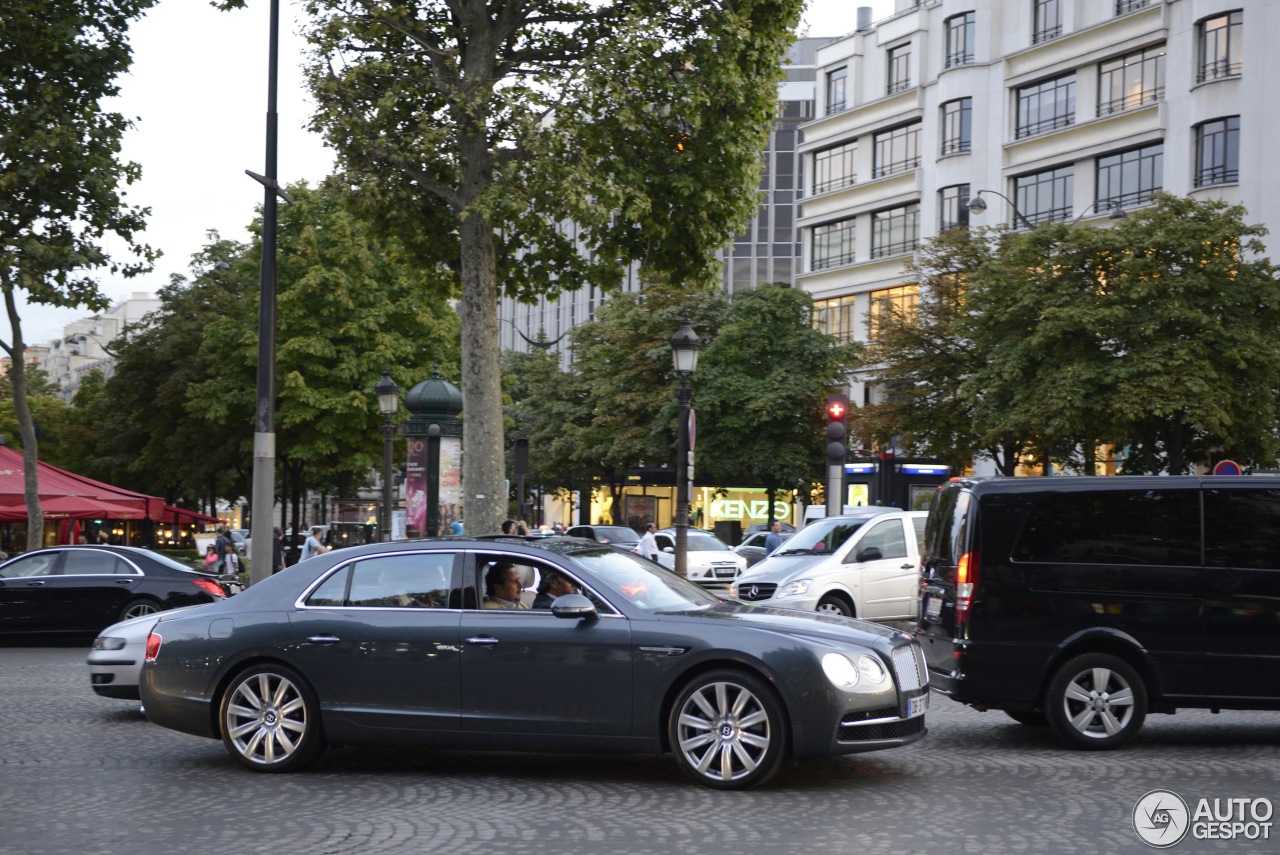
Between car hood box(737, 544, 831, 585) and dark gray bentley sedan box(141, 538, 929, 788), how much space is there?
478 inches

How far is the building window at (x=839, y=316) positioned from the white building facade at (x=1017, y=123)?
0.08 metres

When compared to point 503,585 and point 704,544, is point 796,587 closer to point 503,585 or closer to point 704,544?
point 503,585

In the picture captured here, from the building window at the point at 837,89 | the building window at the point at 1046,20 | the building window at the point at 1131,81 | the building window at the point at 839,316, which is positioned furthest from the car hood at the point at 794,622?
the building window at the point at 837,89

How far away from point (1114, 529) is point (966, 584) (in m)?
1.08

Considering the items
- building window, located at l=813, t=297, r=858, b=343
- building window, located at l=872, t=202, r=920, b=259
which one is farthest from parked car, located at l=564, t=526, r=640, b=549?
building window, located at l=813, t=297, r=858, b=343

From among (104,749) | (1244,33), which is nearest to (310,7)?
(104,749)

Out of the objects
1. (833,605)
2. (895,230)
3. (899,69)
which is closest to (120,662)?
(833,605)

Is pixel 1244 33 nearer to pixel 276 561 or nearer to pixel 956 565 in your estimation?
pixel 276 561

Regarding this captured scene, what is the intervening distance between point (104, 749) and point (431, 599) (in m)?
3.15

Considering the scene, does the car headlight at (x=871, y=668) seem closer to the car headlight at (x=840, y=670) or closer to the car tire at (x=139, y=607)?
the car headlight at (x=840, y=670)

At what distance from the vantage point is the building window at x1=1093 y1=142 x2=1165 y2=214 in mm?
48938

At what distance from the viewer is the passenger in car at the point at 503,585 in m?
9.64

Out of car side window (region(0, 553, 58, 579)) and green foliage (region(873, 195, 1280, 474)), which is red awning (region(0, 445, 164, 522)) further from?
green foliage (region(873, 195, 1280, 474))

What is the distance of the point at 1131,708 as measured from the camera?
10492mm
